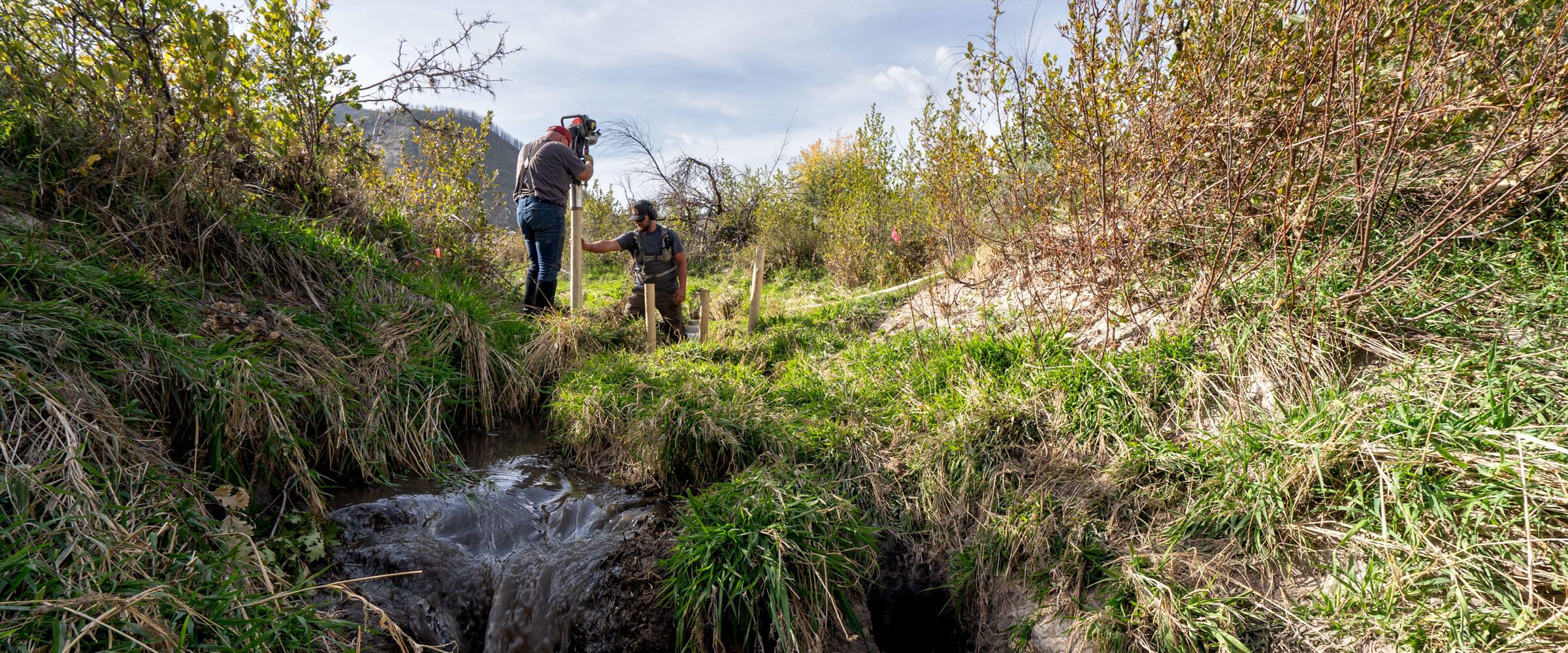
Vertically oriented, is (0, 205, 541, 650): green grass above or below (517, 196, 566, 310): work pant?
below

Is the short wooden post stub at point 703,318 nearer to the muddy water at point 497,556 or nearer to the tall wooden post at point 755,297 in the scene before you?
the tall wooden post at point 755,297

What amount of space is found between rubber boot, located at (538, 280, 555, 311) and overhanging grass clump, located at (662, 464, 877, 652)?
360 centimetres

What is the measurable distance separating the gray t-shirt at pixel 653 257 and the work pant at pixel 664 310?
0.23 feet

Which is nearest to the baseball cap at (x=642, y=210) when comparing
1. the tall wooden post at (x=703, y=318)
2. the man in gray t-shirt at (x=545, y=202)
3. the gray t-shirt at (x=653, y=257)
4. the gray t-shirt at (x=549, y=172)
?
the gray t-shirt at (x=653, y=257)

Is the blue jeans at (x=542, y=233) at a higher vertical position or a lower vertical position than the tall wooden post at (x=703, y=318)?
higher

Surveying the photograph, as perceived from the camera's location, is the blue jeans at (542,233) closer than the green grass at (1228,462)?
No

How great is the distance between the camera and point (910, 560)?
3.13m

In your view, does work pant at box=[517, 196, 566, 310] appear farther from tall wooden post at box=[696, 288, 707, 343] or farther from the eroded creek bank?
the eroded creek bank

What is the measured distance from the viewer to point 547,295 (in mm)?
5930

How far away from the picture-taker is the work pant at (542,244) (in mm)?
5672

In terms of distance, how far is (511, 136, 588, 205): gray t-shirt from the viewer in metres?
5.66

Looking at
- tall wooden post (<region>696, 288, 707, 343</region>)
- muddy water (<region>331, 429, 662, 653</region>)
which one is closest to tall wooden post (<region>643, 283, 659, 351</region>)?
tall wooden post (<region>696, 288, 707, 343</region>)

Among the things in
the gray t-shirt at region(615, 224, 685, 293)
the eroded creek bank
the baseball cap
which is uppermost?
the baseball cap

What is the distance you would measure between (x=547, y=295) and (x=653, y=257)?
1190 mm
